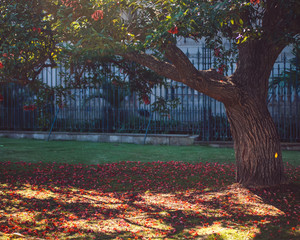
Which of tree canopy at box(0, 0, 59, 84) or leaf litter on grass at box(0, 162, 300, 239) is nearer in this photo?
leaf litter on grass at box(0, 162, 300, 239)

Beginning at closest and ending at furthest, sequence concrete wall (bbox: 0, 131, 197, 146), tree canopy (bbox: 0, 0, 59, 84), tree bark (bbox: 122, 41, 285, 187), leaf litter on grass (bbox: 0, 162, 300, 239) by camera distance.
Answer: leaf litter on grass (bbox: 0, 162, 300, 239)
tree canopy (bbox: 0, 0, 59, 84)
tree bark (bbox: 122, 41, 285, 187)
concrete wall (bbox: 0, 131, 197, 146)

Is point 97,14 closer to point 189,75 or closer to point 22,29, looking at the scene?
point 22,29

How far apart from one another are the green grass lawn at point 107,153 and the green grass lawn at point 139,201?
0.14m

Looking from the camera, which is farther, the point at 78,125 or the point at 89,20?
the point at 78,125

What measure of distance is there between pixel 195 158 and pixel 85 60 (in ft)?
13.3

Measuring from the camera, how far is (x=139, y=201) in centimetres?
557

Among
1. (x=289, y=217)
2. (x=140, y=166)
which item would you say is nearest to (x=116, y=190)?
(x=140, y=166)

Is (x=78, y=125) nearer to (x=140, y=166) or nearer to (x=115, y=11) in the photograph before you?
(x=140, y=166)

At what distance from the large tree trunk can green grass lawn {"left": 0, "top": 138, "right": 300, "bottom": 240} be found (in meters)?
0.24

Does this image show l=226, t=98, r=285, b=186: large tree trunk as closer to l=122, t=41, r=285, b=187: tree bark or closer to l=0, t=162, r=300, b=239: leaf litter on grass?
l=122, t=41, r=285, b=187: tree bark

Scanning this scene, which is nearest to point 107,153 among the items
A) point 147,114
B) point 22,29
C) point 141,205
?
point 147,114

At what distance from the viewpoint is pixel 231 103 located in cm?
564

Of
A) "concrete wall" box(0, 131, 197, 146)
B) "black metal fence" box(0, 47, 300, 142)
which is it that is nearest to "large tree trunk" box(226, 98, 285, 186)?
"black metal fence" box(0, 47, 300, 142)

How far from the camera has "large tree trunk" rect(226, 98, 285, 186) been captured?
5680 mm
